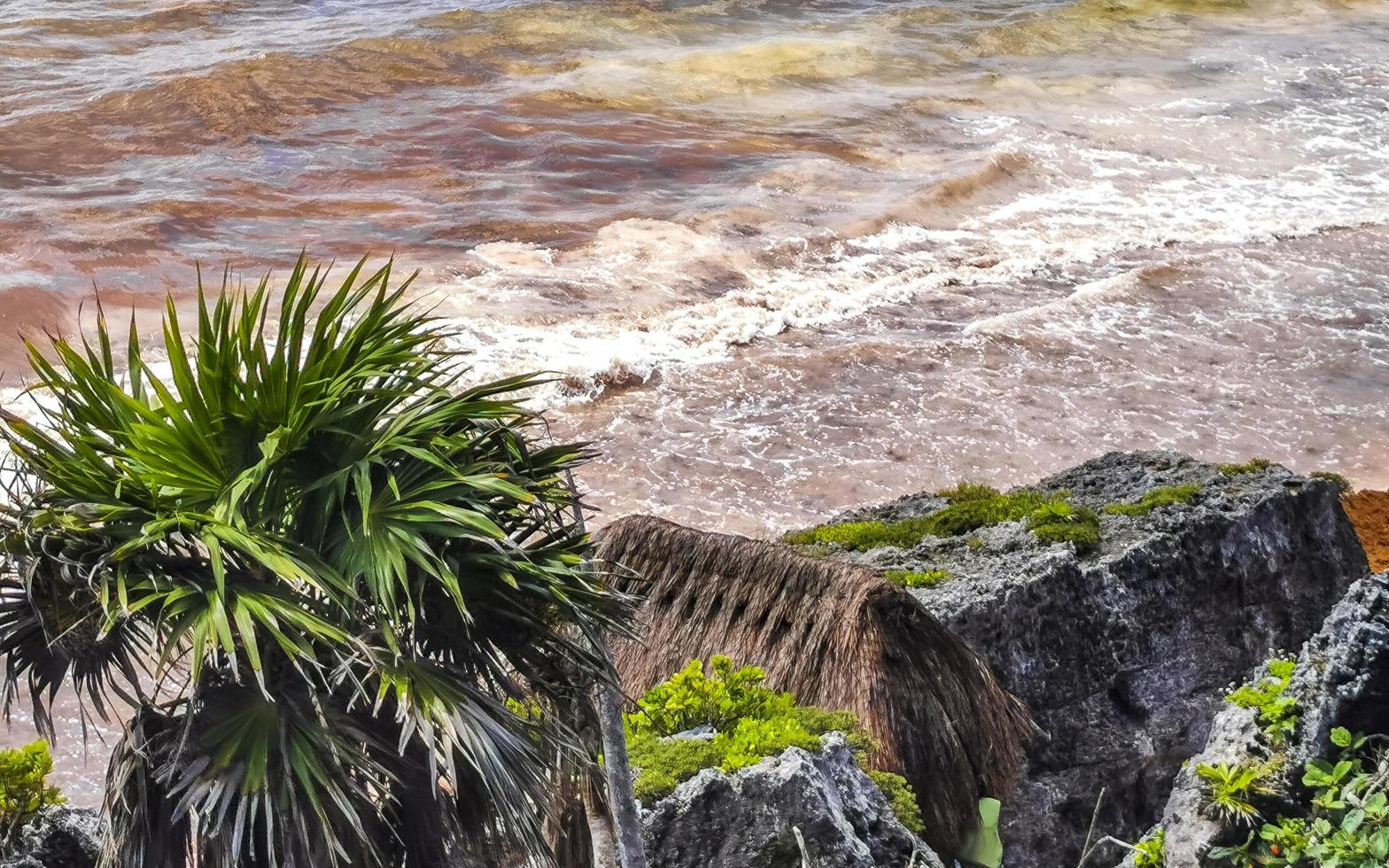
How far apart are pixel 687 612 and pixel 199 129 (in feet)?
95.9

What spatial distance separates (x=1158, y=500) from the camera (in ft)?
42.9

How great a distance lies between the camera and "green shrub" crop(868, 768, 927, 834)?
28.1ft

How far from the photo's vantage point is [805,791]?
7516 millimetres

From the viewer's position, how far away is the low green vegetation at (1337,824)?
6.53m

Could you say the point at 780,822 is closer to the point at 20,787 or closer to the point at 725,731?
the point at 725,731

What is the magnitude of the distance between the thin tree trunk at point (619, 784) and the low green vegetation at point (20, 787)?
319 cm

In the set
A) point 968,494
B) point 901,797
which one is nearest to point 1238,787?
point 901,797

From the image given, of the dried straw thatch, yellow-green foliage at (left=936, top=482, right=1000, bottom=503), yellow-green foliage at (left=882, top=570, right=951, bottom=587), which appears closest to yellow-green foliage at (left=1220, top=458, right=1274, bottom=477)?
yellow-green foliage at (left=936, top=482, right=1000, bottom=503)

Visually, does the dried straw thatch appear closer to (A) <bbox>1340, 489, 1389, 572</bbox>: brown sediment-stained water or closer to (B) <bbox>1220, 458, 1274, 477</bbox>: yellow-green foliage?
(B) <bbox>1220, 458, 1274, 477</bbox>: yellow-green foliage

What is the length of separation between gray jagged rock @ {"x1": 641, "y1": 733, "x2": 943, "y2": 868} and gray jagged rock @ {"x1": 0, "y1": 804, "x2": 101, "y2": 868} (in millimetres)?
3114

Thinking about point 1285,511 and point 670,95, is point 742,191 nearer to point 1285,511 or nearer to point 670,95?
point 670,95

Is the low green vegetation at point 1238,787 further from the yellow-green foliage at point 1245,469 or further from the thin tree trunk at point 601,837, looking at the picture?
the yellow-green foliage at point 1245,469

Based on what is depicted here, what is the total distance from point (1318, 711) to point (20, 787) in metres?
7.10

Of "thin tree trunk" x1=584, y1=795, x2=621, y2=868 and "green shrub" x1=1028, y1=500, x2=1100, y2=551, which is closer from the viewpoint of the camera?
"thin tree trunk" x1=584, y1=795, x2=621, y2=868
